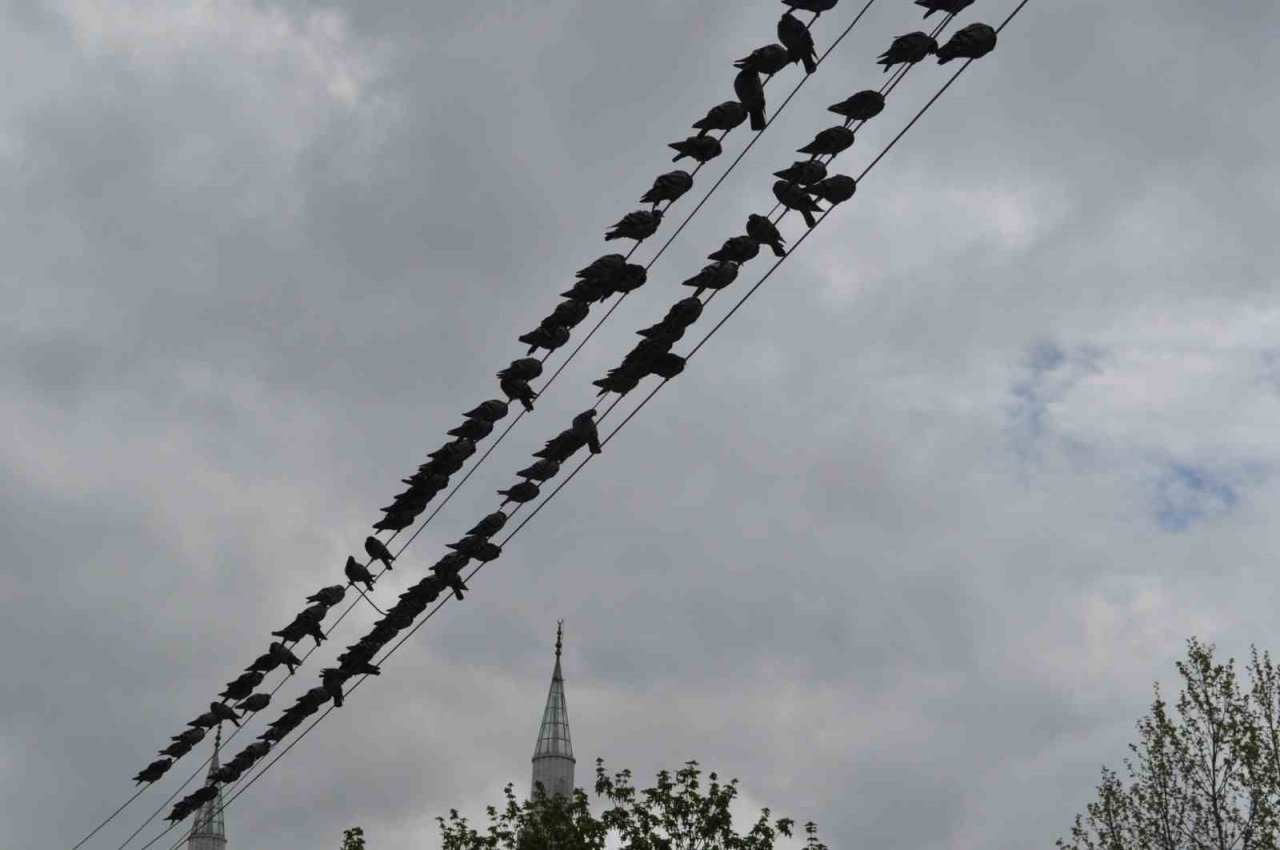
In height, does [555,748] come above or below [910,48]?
above

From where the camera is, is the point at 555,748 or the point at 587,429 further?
the point at 555,748

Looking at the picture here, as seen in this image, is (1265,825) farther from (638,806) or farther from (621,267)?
(621,267)

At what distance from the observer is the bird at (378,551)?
70.8 feet

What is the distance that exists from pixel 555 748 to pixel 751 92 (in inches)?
4389

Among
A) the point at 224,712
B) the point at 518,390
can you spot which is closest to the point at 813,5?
the point at 518,390

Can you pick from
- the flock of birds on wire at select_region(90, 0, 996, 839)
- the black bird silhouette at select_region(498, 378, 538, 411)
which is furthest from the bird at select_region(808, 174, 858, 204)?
the black bird silhouette at select_region(498, 378, 538, 411)

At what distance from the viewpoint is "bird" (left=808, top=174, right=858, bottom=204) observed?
14969mm

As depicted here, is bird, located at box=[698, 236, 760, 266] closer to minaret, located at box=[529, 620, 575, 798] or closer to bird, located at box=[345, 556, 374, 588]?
bird, located at box=[345, 556, 374, 588]

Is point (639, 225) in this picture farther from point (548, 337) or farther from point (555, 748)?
point (555, 748)

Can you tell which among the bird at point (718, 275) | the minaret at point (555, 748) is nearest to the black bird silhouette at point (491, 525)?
the bird at point (718, 275)

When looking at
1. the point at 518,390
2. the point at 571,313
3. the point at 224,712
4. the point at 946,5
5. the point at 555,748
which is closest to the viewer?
the point at 946,5

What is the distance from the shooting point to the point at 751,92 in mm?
14398

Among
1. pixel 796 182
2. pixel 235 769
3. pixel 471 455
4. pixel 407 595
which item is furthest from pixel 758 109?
pixel 235 769

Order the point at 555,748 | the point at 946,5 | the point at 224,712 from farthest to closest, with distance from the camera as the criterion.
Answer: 1. the point at 555,748
2. the point at 224,712
3. the point at 946,5
